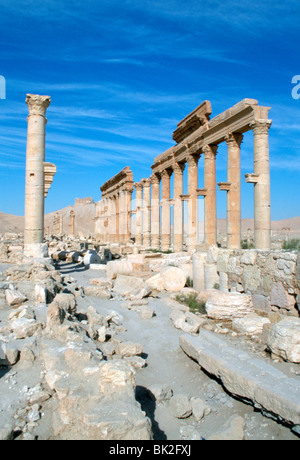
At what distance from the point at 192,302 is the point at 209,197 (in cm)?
933

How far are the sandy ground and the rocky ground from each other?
1 centimetres

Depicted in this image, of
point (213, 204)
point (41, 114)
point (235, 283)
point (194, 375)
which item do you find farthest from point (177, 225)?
point (194, 375)

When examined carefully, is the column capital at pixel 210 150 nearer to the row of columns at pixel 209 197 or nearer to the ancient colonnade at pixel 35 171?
the row of columns at pixel 209 197

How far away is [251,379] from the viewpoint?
4.23 m

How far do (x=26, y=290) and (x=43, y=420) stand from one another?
14.1 feet

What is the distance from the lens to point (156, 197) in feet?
84.7

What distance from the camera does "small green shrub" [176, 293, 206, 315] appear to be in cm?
889

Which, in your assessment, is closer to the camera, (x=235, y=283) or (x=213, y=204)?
(x=235, y=283)

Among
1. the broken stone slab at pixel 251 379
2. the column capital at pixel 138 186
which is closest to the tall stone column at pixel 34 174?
the broken stone slab at pixel 251 379

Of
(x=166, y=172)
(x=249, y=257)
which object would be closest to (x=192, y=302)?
(x=249, y=257)

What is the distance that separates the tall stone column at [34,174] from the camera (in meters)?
13.5

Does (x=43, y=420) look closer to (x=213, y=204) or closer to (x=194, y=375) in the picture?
(x=194, y=375)

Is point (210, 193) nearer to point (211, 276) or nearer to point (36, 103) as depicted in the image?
point (211, 276)
